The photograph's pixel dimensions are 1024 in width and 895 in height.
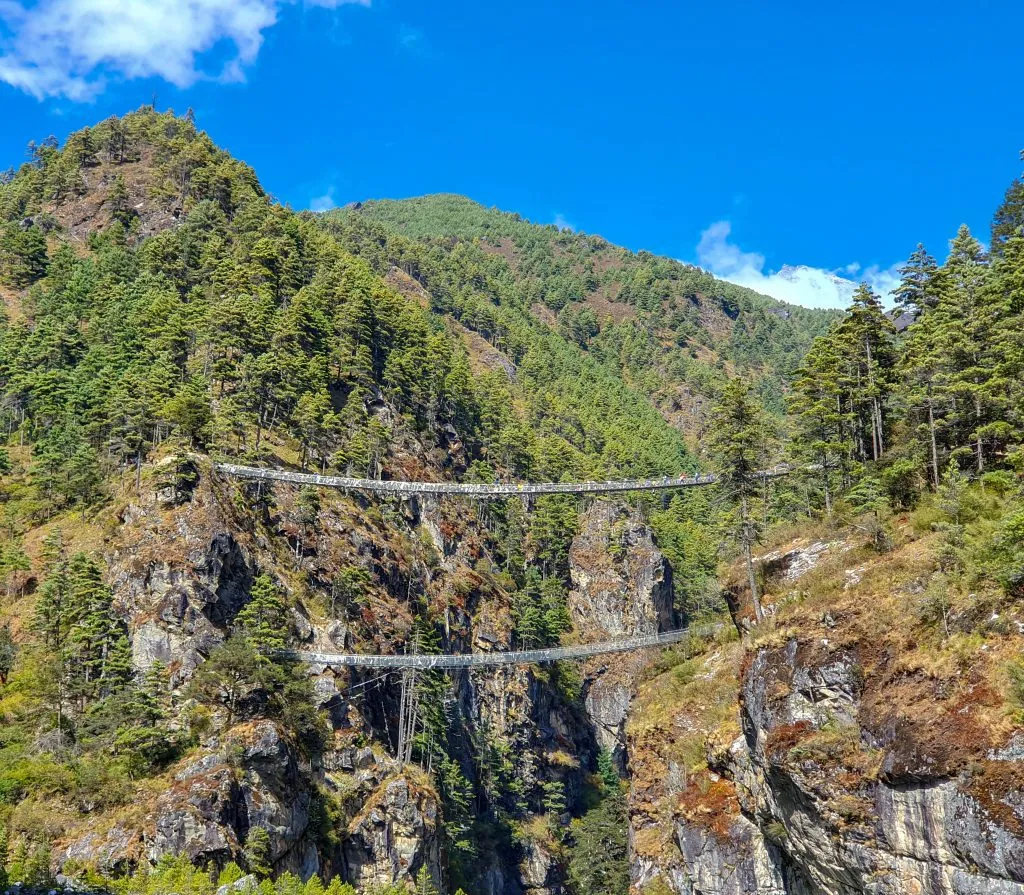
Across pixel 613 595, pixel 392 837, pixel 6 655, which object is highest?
pixel 613 595

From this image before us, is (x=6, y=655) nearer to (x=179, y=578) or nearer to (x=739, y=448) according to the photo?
(x=179, y=578)

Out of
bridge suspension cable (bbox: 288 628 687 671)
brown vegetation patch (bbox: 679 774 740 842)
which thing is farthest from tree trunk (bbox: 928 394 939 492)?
bridge suspension cable (bbox: 288 628 687 671)

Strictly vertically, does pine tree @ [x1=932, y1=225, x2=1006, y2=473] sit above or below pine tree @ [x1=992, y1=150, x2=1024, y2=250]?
below

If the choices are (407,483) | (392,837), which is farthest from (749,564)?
(407,483)

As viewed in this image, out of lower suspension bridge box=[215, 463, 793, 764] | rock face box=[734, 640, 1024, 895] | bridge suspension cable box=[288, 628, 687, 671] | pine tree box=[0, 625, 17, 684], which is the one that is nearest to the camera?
rock face box=[734, 640, 1024, 895]

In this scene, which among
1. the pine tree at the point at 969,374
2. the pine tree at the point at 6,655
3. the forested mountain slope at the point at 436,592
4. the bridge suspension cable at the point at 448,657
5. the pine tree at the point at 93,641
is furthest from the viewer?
the bridge suspension cable at the point at 448,657

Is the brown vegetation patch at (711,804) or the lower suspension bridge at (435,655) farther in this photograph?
the lower suspension bridge at (435,655)

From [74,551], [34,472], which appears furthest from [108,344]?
[74,551]

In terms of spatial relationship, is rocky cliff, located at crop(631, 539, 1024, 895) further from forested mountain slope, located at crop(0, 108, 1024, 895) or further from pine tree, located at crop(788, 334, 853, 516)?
pine tree, located at crop(788, 334, 853, 516)

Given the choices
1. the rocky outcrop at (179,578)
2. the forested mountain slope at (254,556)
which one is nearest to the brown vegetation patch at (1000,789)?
the forested mountain slope at (254,556)

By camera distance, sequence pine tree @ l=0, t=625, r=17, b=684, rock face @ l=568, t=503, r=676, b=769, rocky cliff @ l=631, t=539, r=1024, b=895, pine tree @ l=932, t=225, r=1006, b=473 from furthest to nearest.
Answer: rock face @ l=568, t=503, r=676, b=769 → pine tree @ l=0, t=625, r=17, b=684 → pine tree @ l=932, t=225, r=1006, b=473 → rocky cliff @ l=631, t=539, r=1024, b=895

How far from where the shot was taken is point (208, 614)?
3916 cm

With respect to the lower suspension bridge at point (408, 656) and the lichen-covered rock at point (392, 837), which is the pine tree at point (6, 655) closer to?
the lower suspension bridge at point (408, 656)

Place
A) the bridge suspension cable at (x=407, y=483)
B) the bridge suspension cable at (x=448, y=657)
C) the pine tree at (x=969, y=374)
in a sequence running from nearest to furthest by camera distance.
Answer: the pine tree at (x=969, y=374), the bridge suspension cable at (x=448, y=657), the bridge suspension cable at (x=407, y=483)
